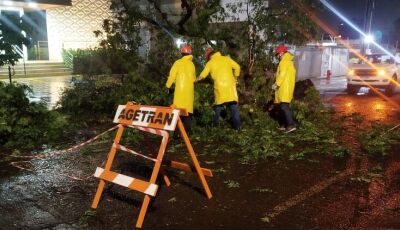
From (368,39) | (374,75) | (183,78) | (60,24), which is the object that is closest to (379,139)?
(183,78)

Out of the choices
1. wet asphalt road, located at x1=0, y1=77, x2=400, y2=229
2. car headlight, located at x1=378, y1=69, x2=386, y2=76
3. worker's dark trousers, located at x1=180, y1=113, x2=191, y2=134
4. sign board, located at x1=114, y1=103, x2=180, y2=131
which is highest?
car headlight, located at x1=378, y1=69, x2=386, y2=76

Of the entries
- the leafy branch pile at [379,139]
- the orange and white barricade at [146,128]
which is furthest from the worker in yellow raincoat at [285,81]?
the orange and white barricade at [146,128]

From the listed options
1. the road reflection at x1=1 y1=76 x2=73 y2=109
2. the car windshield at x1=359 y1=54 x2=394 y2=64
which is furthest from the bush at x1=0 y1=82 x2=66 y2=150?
the car windshield at x1=359 y1=54 x2=394 y2=64

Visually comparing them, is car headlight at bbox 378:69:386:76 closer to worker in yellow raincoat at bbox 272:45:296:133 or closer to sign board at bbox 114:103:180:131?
worker in yellow raincoat at bbox 272:45:296:133

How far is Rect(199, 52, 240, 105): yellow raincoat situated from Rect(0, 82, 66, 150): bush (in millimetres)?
3589

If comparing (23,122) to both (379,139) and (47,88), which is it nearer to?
(379,139)

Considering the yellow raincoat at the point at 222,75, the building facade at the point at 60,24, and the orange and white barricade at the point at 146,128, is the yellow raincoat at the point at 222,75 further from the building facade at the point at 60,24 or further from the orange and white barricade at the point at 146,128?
the building facade at the point at 60,24

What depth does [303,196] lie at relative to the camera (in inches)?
209

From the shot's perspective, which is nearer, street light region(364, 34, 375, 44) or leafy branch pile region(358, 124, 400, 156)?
leafy branch pile region(358, 124, 400, 156)

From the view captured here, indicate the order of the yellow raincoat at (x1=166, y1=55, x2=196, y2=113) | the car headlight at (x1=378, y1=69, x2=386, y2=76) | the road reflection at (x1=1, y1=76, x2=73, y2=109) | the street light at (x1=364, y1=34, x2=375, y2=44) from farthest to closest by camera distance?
the street light at (x1=364, y1=34, x2=375, y2=44) → the car headlight at (x1=378, y1=69, x2=386, y2=76) → the road reflection at (x1=1, y1=76, x2=73, y2=109) → the yellow raincoat at (x1=166, y1=55, x2=196, y2=113)

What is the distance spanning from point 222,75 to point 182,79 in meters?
0.96

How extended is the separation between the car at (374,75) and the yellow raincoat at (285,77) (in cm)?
1011

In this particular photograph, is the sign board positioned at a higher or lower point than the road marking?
higher

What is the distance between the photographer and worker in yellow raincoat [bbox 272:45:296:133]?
8672 millimetres
